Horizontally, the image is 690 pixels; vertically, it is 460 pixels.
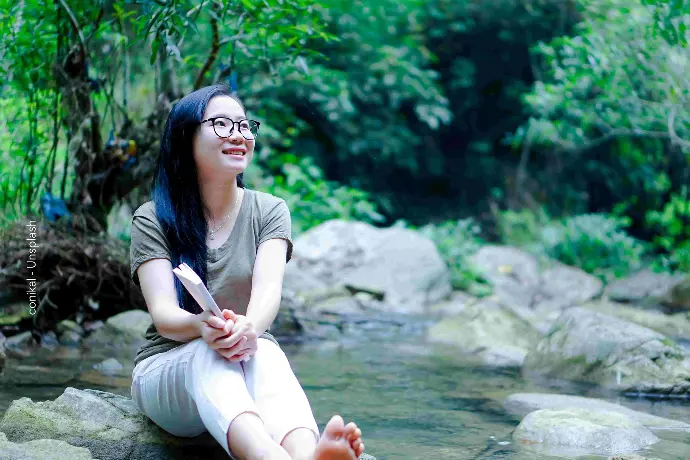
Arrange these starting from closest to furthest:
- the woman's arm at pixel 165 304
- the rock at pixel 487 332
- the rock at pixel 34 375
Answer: the woman's arm at pixel 165 304 < the rock at pixel 34 375 < the rock at pixel 487 332

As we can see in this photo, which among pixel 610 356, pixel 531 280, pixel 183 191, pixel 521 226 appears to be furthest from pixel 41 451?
pixel 521 226

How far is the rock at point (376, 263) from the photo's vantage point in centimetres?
877

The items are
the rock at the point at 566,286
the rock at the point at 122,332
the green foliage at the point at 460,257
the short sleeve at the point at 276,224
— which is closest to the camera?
the short sleeve at the point at 276,224

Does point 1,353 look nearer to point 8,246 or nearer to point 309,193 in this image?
point 8,246

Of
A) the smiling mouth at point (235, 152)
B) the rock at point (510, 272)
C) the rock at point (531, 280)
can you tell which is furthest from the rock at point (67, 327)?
the rock at point (510, 272)

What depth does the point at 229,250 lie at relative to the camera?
7.77 ft

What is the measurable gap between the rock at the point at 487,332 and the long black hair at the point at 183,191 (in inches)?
143

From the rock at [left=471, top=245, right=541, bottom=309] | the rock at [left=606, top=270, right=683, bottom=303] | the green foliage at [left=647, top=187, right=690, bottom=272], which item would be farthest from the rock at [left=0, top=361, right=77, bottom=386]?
the green foliage at [left=647, top=187, right=690, bottom=272]

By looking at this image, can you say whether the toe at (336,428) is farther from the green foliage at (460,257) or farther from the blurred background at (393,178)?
the green foliage at (460,257)

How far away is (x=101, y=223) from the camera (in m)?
5.27

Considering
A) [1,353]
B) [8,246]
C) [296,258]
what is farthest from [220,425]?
[296,258]

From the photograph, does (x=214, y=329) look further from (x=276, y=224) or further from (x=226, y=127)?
(x=226, y=127)

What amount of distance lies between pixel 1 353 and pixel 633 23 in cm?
581

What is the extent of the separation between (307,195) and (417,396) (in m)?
6.88
